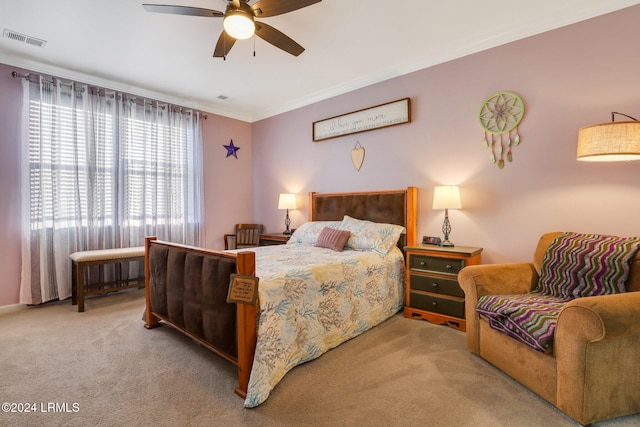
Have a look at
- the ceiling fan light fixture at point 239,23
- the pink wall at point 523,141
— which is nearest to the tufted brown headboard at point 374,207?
the pink wall at point 523,141

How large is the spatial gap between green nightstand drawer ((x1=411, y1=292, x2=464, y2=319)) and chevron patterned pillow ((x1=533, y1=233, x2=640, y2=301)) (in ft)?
2.08

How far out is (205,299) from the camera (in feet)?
6.82

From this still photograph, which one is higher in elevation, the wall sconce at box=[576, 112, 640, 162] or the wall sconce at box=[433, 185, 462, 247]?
the wall sconce at box=[576, 112, 640, 162]

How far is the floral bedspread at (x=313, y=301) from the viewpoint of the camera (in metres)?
1.80

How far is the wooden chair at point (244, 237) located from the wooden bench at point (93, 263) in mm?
1482

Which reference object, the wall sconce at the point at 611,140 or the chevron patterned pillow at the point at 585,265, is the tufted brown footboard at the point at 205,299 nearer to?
the chevron patterned pillow at the point at 585,265

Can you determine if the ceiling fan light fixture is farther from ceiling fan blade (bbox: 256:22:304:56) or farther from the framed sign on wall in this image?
the framed sign on wall

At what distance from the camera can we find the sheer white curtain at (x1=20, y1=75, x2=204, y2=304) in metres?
3.31

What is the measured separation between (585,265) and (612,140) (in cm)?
81

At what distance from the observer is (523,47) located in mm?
2711

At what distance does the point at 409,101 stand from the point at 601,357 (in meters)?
2.77

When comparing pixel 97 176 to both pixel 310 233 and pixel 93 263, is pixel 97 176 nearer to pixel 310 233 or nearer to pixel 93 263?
pixel 93 263

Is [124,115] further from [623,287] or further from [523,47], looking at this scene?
[623,287]

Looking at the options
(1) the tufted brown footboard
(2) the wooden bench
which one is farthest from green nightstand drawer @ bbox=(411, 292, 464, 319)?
(2) the wooden bench
